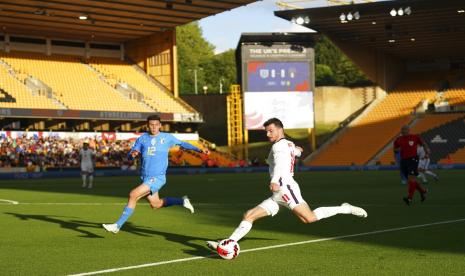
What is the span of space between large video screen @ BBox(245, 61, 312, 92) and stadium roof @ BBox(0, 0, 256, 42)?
6237 mm

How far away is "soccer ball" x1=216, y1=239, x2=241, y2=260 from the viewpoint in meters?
9.40

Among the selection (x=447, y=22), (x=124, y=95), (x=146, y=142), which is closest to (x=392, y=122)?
(x=447, y=22)

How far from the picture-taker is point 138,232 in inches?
523

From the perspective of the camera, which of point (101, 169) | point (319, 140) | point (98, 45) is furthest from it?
point (319, 140)

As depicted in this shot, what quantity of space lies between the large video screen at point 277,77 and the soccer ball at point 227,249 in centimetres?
5102

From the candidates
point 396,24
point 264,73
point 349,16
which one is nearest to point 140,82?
point 264,73

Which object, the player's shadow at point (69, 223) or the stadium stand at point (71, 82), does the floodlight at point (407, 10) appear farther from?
the player's shadow at point (69, 223)

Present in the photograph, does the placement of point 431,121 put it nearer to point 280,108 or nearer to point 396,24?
point 396,24

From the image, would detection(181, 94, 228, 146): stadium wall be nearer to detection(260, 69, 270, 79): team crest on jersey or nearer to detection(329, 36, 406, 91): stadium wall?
detection(329, 36, 406, 91): stadium wall

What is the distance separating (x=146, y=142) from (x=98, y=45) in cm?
5634

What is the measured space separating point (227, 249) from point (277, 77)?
170ft

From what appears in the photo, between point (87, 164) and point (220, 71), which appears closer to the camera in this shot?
point (87, 164)

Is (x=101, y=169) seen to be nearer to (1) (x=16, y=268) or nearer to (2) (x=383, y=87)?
(2) (x=383, y=87)

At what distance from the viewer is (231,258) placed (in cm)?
953
